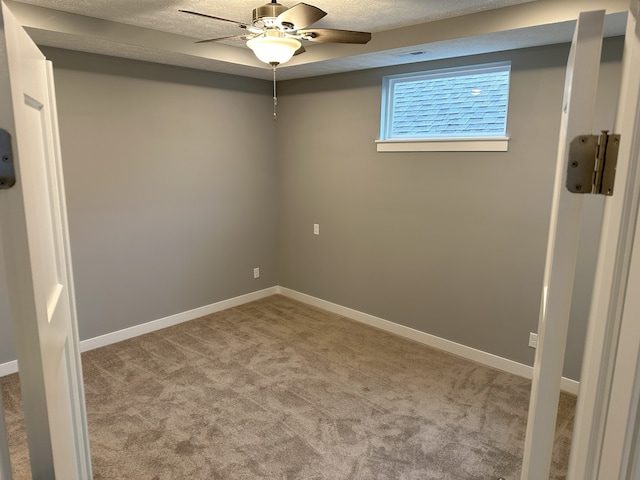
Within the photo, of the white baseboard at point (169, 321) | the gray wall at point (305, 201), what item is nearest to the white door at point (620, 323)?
the gray wall at point (305, 201)

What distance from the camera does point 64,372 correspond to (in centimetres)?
138

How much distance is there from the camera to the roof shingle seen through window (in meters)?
3.25

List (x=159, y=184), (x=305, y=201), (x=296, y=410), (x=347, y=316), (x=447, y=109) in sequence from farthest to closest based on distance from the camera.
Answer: (x=305, y=201)
(x=347, y=316)
(x=159, y=184)
(x=447, y=109)
(x=296, y=410)

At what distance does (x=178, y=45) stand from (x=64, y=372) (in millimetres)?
2696

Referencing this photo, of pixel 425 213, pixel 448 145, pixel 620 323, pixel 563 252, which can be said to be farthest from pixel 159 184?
pixel 620 323

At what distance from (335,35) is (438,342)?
8.55ft

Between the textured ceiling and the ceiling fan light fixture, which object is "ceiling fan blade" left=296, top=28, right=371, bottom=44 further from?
the textured ceiling

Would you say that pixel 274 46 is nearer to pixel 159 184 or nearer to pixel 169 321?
pixel 159 184

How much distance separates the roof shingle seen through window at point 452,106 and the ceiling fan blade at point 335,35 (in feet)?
4.62

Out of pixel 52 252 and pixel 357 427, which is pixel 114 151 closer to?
pixel 52 252

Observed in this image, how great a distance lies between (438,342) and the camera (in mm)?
3711

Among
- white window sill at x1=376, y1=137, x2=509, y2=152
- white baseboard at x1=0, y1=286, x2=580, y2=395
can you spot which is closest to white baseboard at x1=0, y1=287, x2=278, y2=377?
white baseboard at x1=0, y1=286, x2=580, y2=395

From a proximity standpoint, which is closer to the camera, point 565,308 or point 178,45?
point 565,308

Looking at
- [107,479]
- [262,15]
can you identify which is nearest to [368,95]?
[262,15]
